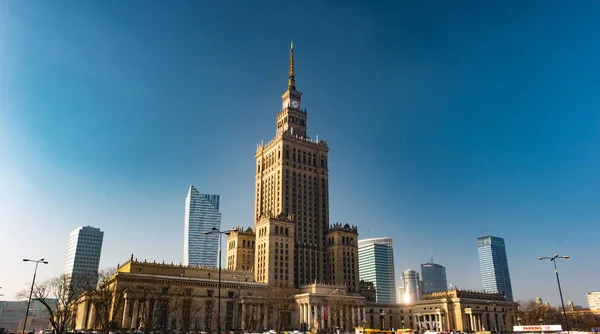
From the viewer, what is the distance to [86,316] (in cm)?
12362

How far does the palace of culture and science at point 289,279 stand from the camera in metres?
120

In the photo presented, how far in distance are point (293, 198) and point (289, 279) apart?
3240 cm

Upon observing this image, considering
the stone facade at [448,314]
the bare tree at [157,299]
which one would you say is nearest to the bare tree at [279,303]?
the bare tree at [157,299]

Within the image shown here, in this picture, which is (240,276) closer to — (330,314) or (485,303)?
(330,314)

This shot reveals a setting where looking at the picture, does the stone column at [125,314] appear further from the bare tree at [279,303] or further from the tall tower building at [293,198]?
the tall tower building at [293,198]

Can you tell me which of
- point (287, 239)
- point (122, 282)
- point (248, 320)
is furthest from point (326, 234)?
point (122, 282)

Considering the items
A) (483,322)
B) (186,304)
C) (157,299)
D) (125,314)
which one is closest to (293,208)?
(186,304)

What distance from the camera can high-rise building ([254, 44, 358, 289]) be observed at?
150m

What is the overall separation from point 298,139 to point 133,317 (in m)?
94.1

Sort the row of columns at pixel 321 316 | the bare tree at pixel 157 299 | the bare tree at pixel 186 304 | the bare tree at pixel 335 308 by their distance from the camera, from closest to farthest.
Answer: the bare tree at pixel 157 299 → the bare tree at pixel 186 304 → the bare tree at pixel 335 308 → the row of columns at pixel 321 316

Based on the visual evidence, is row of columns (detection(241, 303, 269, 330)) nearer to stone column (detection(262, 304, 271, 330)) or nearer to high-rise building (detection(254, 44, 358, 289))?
stone column (detection(262, 304, 271, 330))

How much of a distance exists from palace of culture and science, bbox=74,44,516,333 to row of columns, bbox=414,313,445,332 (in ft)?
1.29

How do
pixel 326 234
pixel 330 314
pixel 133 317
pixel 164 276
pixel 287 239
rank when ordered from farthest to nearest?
1. pixel 326 234
2. pixel 287 239
3. pixel 330 314
4. pixel 164 276
5. pixel 133 317

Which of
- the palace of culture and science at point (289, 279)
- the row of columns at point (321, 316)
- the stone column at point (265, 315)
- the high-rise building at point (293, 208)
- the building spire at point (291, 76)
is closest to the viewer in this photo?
the palace of culture and science at point (289, 279)
